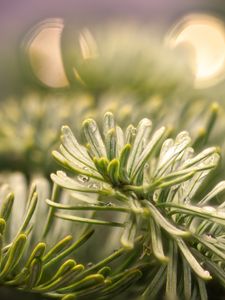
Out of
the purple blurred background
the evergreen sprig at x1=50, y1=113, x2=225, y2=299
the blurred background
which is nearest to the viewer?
the evergreen sprig at x1=50, y1=113, x2=225, y2=299

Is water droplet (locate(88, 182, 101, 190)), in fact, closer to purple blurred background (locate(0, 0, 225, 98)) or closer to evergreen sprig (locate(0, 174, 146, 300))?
evergreen sprig (locate(0, 174, 146, 300))

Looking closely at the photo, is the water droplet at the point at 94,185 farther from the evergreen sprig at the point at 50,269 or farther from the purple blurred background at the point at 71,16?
the purple blurred background at the point at 71,16

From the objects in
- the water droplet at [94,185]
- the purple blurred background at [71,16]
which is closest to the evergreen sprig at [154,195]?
the water droplet at [94,185]

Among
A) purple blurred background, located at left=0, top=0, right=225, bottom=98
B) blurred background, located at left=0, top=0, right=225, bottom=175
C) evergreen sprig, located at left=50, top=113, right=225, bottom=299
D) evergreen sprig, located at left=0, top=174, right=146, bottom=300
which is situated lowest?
evergreen sprig, located at left=0, top=174, right=146, bottom=300

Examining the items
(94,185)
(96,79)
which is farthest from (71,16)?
(94,185)

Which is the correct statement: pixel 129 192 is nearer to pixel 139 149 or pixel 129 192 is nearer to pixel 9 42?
pixel 139 149

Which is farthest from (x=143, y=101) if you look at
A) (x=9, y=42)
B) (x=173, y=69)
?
(x=9, y=42)

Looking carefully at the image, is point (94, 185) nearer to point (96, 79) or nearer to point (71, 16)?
point (96, 79)

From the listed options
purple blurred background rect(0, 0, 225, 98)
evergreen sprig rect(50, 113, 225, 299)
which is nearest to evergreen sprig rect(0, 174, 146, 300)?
evergreen sprig rect(50, 113, 225, 299)
